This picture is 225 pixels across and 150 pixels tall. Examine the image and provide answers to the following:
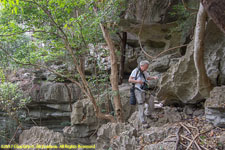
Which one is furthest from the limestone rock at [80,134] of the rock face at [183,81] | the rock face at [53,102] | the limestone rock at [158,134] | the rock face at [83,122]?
the limestone rock at [158,134]

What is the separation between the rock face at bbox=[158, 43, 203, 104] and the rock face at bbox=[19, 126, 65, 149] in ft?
14.1

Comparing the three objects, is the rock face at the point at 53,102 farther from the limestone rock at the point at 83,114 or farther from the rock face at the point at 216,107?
the rock face at the point at 216,107

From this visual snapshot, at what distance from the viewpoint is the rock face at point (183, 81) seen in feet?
14.4

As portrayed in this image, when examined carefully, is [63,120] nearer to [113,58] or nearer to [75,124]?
[75,124]

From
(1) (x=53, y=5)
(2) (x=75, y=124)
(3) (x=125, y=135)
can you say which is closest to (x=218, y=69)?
(3) (x=125, y=135)

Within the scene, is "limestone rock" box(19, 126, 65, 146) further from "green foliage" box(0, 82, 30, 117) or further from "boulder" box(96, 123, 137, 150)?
"boulder" box(96, 123, 137, 150)

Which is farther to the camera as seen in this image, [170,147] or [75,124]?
[75,124]

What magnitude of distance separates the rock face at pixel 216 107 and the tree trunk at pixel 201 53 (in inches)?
7.3

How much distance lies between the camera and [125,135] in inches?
161

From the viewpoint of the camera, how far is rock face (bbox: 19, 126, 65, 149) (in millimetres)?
6605

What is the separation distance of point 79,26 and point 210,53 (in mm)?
3795

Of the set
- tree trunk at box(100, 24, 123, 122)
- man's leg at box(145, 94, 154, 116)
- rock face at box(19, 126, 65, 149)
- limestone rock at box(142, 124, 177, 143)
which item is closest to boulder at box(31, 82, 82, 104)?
rock face at box(19, 126, 65, 149)

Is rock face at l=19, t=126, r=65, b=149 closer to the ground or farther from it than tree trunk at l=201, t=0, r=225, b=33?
closer to the ground

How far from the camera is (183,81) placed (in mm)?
4570
